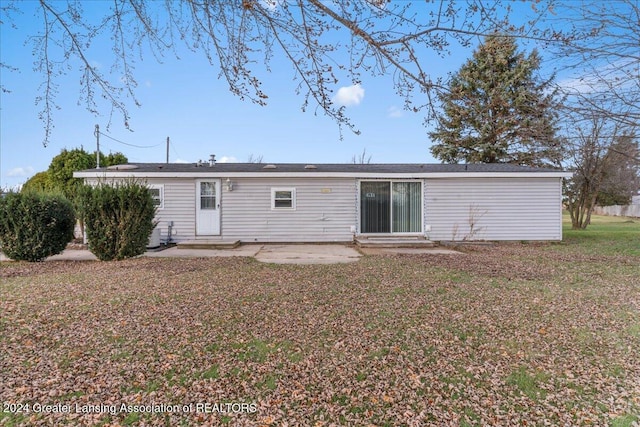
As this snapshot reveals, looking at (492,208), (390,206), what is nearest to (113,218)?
(390,206)

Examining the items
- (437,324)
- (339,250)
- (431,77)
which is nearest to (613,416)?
(437,324)

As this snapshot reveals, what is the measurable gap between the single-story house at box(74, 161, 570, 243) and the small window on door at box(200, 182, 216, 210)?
0.11 ft

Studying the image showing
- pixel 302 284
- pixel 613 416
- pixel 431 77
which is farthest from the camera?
pixel 302 284

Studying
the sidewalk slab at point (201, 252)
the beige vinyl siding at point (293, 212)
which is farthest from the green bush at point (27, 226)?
the beige vinyl siding at point (293, 212)

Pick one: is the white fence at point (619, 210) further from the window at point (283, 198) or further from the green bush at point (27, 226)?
the green bush at point (27, 226)

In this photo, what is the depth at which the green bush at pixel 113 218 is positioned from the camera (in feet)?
25.5

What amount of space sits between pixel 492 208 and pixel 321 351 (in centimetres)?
1053

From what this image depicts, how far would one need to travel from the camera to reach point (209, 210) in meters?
11.4

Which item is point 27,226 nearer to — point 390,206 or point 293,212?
point 293,212

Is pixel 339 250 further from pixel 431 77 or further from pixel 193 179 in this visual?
pixel 431 77

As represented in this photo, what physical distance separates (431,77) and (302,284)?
3.52 meters

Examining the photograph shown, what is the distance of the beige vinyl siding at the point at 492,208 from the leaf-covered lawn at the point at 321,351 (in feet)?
19.9

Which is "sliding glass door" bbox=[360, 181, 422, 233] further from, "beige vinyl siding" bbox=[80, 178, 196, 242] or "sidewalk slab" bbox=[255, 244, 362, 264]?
"beige vinyl siding" bbox=[80, 178, 196, 242]

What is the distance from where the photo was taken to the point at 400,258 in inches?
323
